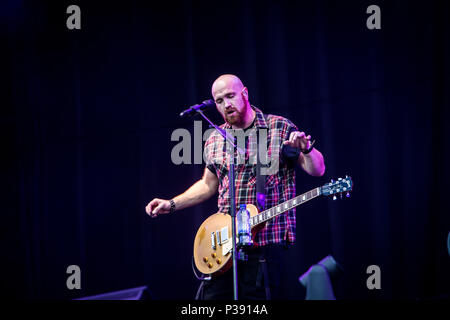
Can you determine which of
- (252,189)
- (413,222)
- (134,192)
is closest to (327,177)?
(413,222)

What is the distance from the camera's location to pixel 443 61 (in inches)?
126

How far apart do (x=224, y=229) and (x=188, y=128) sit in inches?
58.9

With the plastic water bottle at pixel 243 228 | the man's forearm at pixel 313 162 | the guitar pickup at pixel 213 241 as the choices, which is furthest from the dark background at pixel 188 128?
the plastic water bottle at pixel 243 228

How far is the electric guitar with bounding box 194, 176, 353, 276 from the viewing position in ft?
8.03

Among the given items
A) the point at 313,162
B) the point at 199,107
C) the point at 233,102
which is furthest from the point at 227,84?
the point at 313,162

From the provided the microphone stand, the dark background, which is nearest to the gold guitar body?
the microphone stand

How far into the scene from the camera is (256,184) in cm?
277

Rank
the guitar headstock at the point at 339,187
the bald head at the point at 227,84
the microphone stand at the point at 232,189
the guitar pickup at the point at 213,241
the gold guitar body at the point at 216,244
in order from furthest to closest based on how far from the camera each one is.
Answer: the bald head at the point at 227,84 → the guitar pickup at the point at 213,241 → the gold guitar body at the point at 216,244 → the guitar headstock at the point at 339,187 → the microphone stand at the point at 232,189

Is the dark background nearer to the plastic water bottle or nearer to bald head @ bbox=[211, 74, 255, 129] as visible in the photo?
bald head @ bbox=[211, 74, 255, 129]

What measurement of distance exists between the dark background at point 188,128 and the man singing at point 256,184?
2.61 feet

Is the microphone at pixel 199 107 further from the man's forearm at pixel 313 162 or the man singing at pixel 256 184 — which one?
the man's forearm at pixel 313 162

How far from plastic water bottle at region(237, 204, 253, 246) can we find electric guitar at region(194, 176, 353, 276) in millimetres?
81

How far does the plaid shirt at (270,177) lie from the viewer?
8.79 ft
